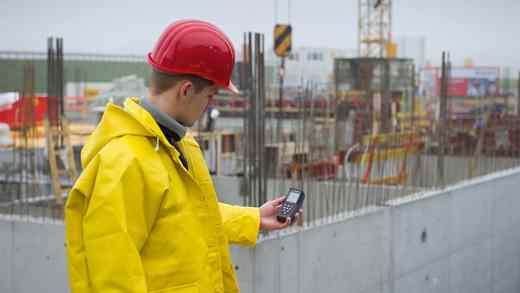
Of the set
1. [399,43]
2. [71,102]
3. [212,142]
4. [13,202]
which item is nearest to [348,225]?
[13,202]

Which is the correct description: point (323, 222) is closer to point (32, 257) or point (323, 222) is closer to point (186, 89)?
point (32, 257)

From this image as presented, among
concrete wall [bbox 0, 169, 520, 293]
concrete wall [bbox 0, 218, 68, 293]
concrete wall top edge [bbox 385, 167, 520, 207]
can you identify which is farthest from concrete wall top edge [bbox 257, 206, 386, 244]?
concrete wall [bbox 0, 218, 68, 293]

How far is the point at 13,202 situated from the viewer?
19.3 feet

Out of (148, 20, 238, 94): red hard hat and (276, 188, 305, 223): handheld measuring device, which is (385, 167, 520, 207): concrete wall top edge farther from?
(148, 20, 238, 94): red hard hat

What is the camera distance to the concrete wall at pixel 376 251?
15.3ft

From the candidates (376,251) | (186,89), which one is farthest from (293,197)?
(376,251)

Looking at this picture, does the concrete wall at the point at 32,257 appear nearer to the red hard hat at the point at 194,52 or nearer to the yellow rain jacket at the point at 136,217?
the yellow rain jacket at the point at 136,217

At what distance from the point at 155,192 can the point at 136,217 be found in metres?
0.09

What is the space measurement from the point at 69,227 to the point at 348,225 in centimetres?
330

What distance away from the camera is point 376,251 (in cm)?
573

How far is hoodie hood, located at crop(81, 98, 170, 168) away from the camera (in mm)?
2312

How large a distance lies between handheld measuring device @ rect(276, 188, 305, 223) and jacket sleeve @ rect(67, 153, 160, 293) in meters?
0.78

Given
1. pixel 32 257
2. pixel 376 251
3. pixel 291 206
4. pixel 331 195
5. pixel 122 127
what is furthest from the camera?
pixel 331 195

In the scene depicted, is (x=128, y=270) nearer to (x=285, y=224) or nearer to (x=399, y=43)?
(x=285, y=224)
